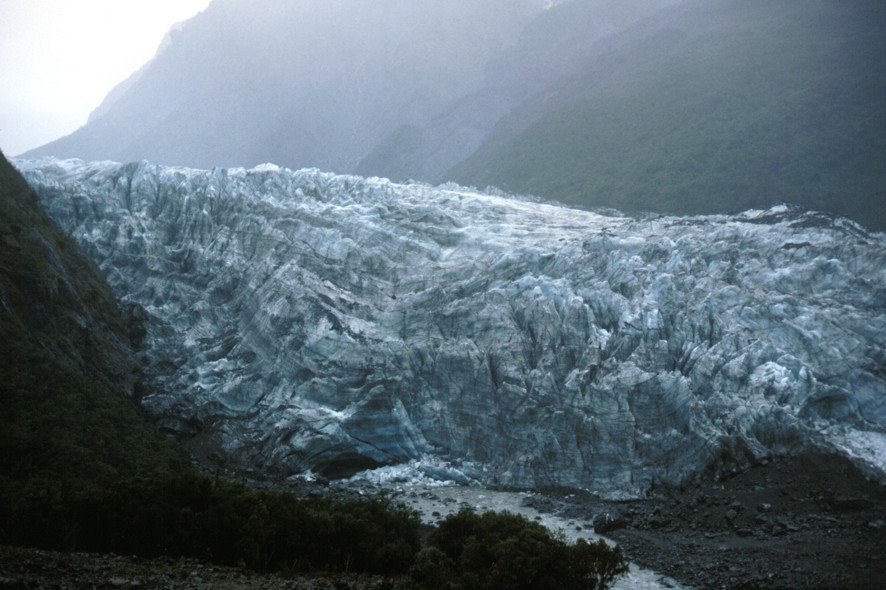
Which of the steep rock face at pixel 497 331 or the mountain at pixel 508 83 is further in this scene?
the mountain at pixel 508 83

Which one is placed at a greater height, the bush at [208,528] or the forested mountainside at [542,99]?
the forested mountainside at [542,99]

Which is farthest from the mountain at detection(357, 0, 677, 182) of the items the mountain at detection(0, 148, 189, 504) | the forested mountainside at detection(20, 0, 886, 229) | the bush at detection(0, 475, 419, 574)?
the bush at detection(0, 475, 419, 574)

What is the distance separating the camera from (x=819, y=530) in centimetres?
3294

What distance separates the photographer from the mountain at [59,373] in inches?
1358

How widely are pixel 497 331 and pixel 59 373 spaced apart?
27096 millimetres

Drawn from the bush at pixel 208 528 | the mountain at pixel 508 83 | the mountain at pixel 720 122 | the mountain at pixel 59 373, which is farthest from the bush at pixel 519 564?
the mountain at pixel 508 83

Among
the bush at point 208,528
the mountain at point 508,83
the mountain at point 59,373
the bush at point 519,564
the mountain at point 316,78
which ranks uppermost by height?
the mountain at point 316,78

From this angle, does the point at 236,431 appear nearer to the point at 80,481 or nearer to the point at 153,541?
the point at 80,481

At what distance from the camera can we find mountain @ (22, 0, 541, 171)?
144 metres

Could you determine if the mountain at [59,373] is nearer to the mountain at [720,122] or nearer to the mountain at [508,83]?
the mountain at [720,122]

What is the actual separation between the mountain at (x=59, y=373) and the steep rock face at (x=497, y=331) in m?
3.40

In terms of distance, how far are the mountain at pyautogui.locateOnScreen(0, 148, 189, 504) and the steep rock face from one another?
134 inches

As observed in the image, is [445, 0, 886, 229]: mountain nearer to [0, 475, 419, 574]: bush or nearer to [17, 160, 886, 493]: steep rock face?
[17, 160, 886, 493]: steep rock face

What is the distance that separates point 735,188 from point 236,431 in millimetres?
63980
